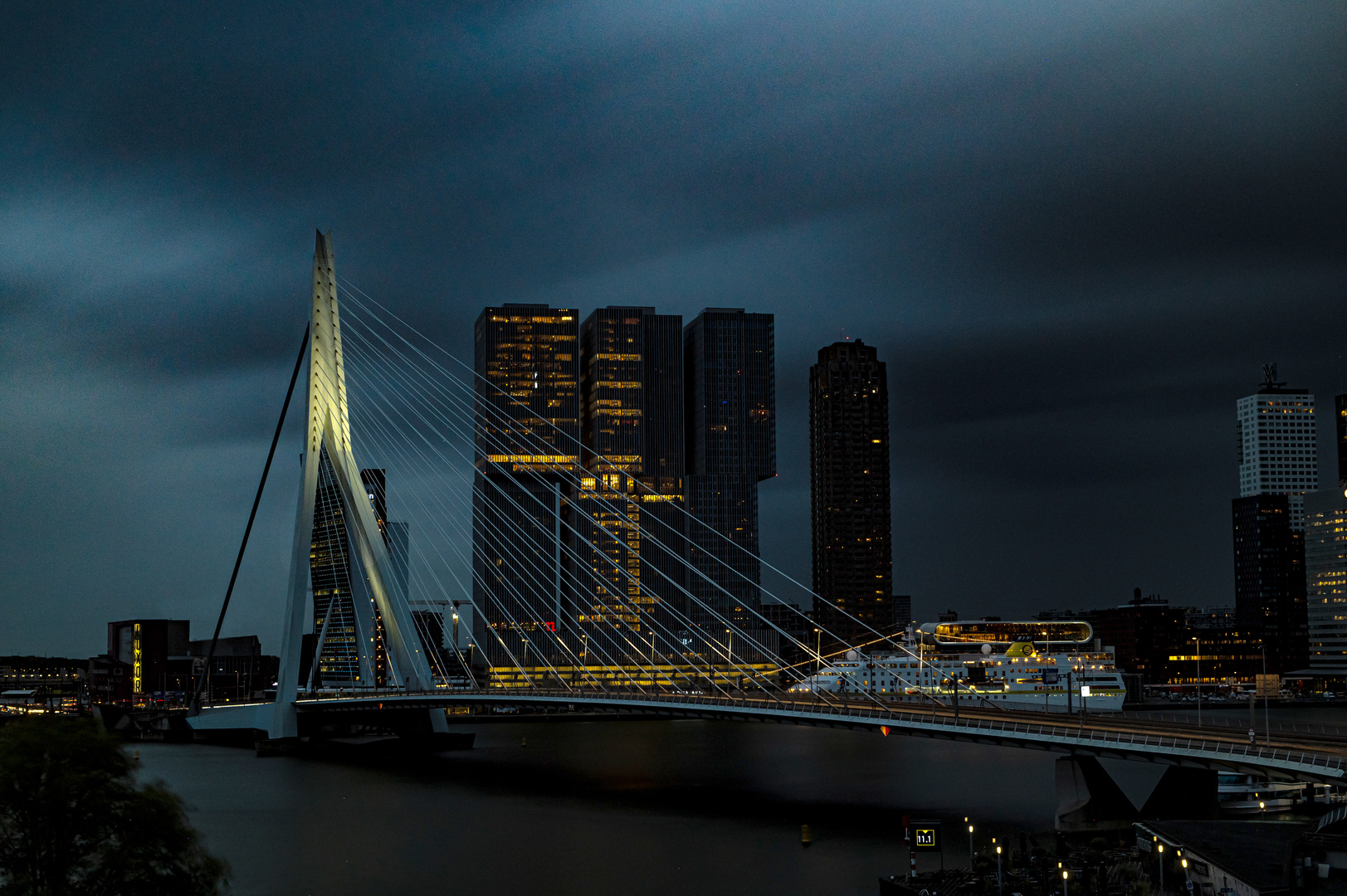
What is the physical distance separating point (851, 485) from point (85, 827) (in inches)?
6463

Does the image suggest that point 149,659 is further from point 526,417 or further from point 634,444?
point 634,444

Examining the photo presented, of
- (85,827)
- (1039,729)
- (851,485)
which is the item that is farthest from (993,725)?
(851,485)

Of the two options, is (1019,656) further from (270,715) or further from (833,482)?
(833,482)

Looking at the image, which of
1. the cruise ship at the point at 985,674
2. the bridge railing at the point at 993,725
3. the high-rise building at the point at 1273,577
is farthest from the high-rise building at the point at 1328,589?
the bridge railing at the point at 993,725

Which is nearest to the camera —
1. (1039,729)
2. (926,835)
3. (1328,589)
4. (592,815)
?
(926,835)

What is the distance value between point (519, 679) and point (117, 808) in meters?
89.7

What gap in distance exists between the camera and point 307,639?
370ft

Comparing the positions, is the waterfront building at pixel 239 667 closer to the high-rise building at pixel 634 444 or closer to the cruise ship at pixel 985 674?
the high-rise building at pixel 634 444

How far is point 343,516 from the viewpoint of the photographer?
186 feet

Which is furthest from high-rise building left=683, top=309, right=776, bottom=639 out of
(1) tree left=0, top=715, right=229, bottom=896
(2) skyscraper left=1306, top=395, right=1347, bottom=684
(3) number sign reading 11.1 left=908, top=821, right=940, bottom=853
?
(1) tree left=0, top=715, right=229, bottom=896

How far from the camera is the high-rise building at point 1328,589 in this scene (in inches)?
5413

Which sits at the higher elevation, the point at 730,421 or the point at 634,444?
the point at 730,421

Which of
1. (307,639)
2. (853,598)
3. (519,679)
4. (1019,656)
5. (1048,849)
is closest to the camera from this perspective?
(1048,849)

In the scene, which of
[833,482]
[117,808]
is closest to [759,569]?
[833,482]
